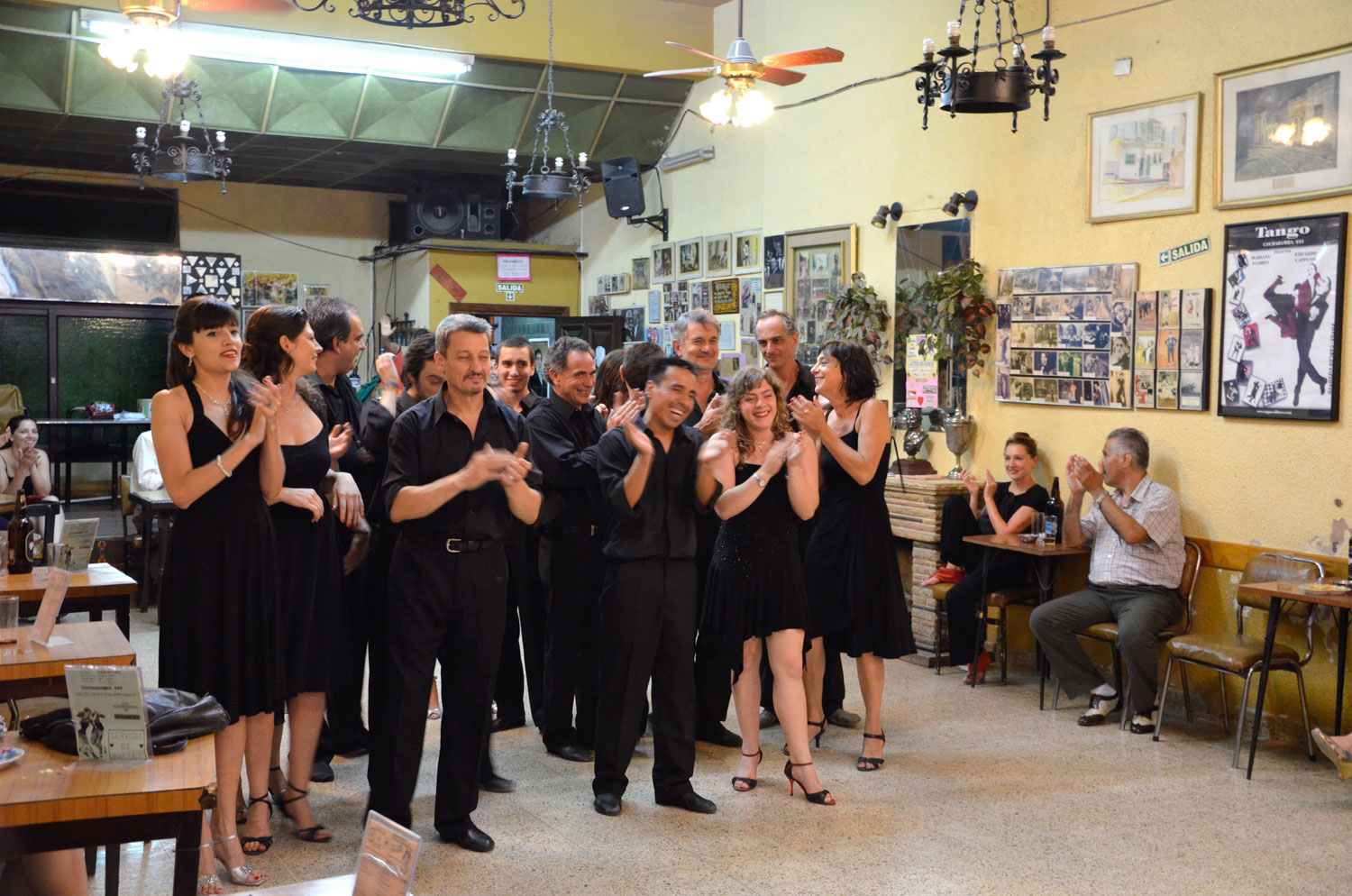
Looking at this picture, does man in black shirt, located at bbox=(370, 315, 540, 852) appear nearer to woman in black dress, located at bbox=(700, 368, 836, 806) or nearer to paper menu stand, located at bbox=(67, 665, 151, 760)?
woman in black dress, located at bbox=(700, 368, 836, 806)

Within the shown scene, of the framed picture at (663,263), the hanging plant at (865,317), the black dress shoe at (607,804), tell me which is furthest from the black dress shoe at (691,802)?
the framed picture at (663,263)

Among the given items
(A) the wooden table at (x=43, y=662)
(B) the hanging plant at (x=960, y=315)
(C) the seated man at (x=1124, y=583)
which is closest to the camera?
(A) the wooden table at (x=43, y=662)

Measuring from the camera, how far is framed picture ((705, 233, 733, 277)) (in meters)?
9.85

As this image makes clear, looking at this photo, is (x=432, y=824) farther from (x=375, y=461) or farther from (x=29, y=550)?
(x=29, y=550)

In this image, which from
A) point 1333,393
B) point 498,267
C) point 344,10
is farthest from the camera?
point 498,267

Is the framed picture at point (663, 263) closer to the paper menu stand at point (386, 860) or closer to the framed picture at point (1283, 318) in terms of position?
the framed picture at point (1283, 318)

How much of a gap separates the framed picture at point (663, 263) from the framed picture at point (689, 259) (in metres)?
Result: 0.10

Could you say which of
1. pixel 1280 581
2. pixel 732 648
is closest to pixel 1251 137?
pixel 1280 581

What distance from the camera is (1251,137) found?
5.61m

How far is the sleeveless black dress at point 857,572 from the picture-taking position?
16.0 feet

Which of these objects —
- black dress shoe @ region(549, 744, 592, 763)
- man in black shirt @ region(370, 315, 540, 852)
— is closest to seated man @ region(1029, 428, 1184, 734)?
black dress shoe @ region(549, 744, 592, 763)

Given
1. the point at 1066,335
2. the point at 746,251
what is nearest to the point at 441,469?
the point at 1066,335

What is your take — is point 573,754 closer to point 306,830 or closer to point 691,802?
point 691,802

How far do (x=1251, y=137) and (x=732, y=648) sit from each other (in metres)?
3.51
